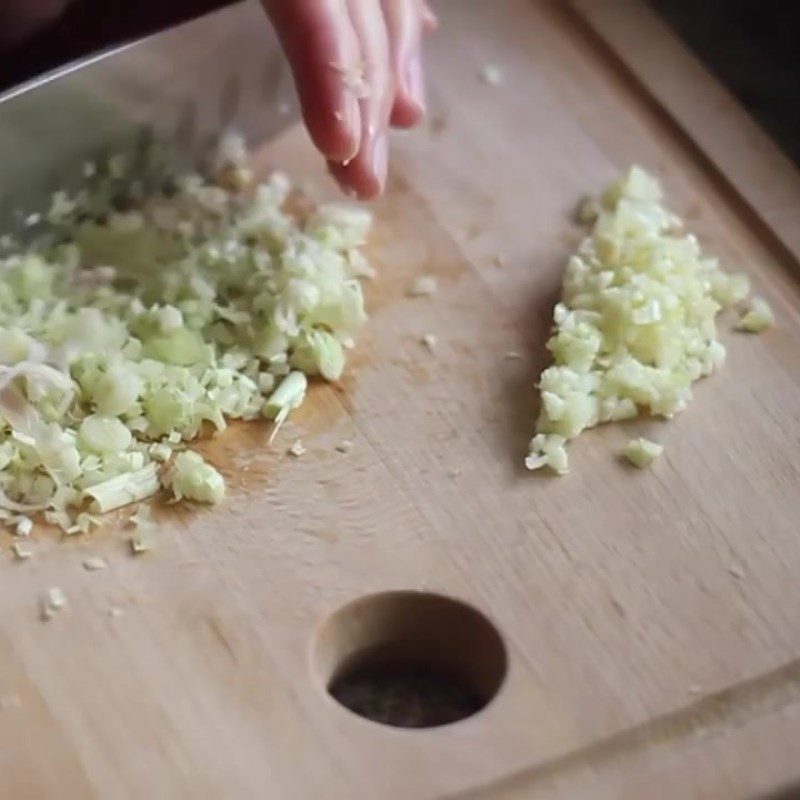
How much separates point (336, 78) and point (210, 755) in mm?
471

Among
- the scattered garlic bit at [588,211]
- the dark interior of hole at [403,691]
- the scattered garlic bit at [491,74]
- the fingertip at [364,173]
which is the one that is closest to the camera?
the dark interior of hole at [403,691]

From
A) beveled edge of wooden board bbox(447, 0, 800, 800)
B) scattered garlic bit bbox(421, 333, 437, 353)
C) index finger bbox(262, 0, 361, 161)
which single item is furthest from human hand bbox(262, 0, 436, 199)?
beveled edge of wooden board bbox(447, 0, 800, 800)

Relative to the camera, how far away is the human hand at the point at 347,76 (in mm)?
1067

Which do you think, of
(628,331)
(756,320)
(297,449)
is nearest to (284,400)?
(297,449)

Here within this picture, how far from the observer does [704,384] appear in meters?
1.11

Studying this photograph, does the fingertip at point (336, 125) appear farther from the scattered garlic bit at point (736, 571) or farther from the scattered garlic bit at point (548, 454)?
the scattered garlic bit at point (736, 571)

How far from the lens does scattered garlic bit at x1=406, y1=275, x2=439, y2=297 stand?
1.16 metres

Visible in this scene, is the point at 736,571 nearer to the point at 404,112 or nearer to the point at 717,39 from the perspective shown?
the point at 404,112

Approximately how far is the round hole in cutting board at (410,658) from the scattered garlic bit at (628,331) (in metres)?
0.13

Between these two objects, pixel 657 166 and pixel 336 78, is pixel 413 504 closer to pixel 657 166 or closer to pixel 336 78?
pixel 336 78

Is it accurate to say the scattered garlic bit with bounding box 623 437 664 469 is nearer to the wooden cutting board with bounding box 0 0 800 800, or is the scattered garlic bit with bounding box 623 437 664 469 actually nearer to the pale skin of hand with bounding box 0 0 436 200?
the wooden cutting board with bounding box 0 0 800 800

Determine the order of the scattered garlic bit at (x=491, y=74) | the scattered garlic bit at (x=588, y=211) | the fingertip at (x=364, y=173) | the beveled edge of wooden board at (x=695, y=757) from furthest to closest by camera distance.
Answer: the scattered garlic bit at (x=491, y=74), the scattered garlic bit at (x=588, y=211), the fingertip at (x=364, y=173), the beveled edge of wooden board at (x=695, y=757)

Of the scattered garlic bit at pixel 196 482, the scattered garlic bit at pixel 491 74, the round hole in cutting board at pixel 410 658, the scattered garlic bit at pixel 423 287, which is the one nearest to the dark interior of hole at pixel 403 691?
the round hole in cutting board at pixel 410 658

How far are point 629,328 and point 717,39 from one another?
0.51m
